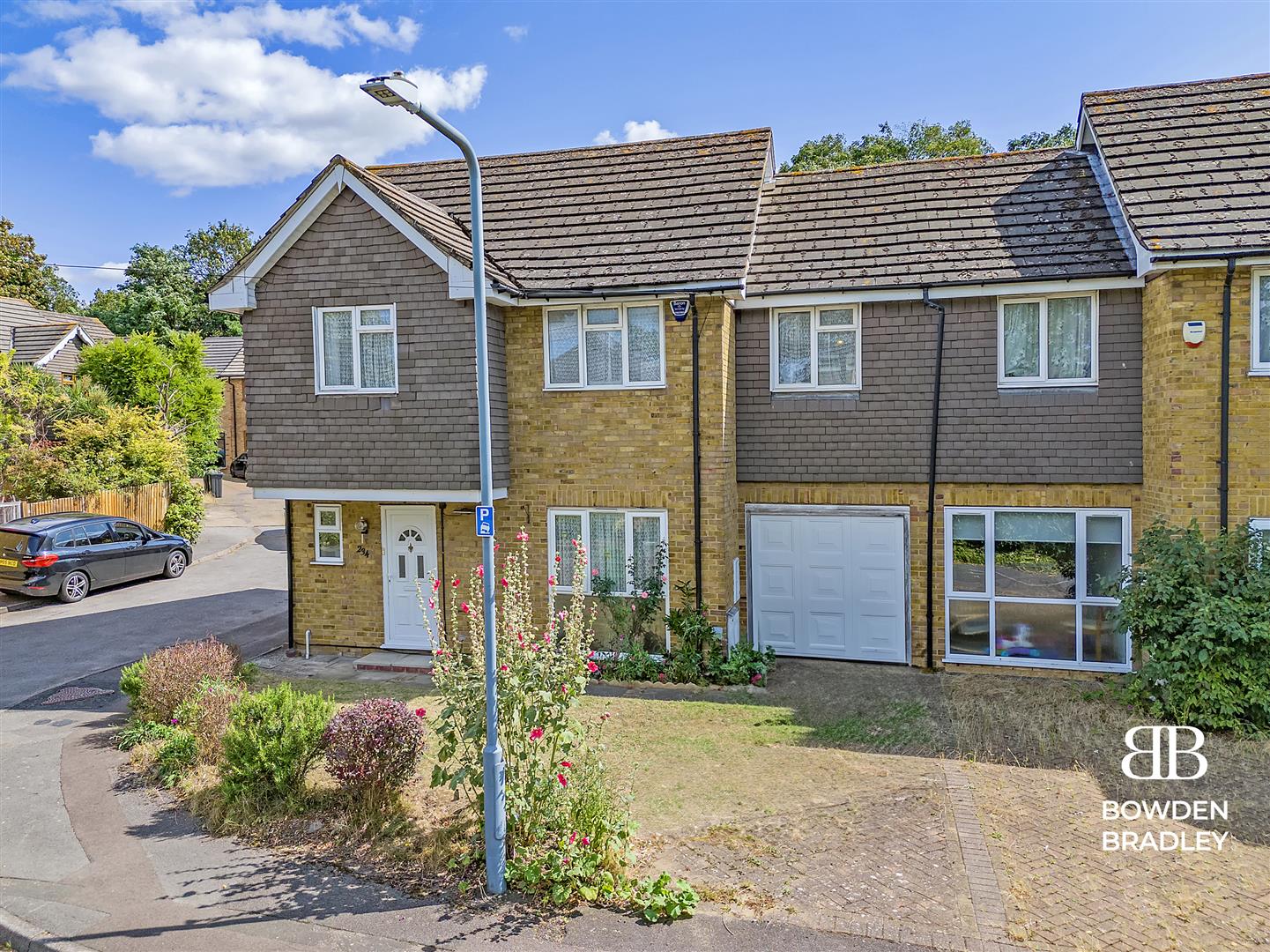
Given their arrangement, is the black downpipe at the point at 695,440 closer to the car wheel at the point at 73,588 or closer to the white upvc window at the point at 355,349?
the white upvc window at the point at 355,349

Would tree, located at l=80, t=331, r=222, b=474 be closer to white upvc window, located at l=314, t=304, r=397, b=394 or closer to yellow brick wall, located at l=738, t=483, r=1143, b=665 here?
white upvc window, located at l=314, t=304, r=397, b=394

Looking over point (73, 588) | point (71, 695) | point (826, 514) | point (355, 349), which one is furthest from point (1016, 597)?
point (73, 588)

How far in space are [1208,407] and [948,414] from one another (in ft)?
9.72

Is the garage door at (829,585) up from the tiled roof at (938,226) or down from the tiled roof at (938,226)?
down

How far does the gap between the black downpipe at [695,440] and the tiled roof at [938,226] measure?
117 centimetres

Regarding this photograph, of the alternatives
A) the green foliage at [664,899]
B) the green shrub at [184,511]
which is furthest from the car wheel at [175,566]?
the green foliage at [664,899]

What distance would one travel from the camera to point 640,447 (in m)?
11.7

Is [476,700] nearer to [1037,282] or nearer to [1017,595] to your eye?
[1017,595]

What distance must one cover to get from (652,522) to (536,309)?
138 inches

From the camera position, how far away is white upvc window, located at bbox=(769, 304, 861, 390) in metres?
11.9

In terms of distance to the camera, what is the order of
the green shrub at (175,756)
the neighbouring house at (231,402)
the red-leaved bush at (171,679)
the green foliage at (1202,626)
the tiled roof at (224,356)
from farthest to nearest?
the tiled roof at (224,356), the neighbouring house at (231,402), the red-leaved bush at (171,679), the green foliage at (1202,626), the green shrub at (175,756)

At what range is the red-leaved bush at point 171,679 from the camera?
9.01m

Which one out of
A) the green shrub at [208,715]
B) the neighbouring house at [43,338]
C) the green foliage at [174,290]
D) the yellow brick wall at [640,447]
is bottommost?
the green shrub at [208,715]

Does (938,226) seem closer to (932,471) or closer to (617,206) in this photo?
(932,471)
